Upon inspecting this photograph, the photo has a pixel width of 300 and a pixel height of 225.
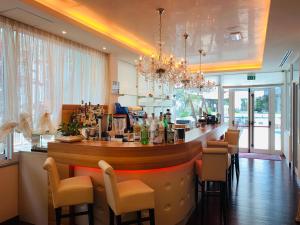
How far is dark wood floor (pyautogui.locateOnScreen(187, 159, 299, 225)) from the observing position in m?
3.61

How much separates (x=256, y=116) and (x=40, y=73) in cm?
777

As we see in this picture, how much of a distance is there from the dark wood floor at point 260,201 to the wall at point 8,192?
2601 mm

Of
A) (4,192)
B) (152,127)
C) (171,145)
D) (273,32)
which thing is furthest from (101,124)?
(273,32)

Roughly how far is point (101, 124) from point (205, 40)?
3472 millimetres

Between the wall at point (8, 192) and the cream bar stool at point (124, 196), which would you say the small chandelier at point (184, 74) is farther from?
the wall at point (8, 192)

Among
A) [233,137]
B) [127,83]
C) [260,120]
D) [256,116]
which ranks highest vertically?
[127,83]

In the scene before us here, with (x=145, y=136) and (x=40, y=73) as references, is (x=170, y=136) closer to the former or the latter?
(x=145, y=136)

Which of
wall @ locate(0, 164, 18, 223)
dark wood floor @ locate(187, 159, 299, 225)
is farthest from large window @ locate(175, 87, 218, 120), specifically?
wall @ locate(0, 164, 18, 223)

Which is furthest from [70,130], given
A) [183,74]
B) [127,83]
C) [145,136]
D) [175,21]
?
[127,83]

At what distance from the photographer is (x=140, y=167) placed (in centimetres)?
280

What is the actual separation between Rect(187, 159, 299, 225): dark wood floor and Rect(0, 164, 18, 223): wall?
8.53ft

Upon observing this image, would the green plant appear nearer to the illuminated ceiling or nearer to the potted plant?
the potted plant

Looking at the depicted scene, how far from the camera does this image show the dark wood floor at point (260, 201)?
3605 millimetres

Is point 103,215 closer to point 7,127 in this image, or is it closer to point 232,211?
point 7,127
